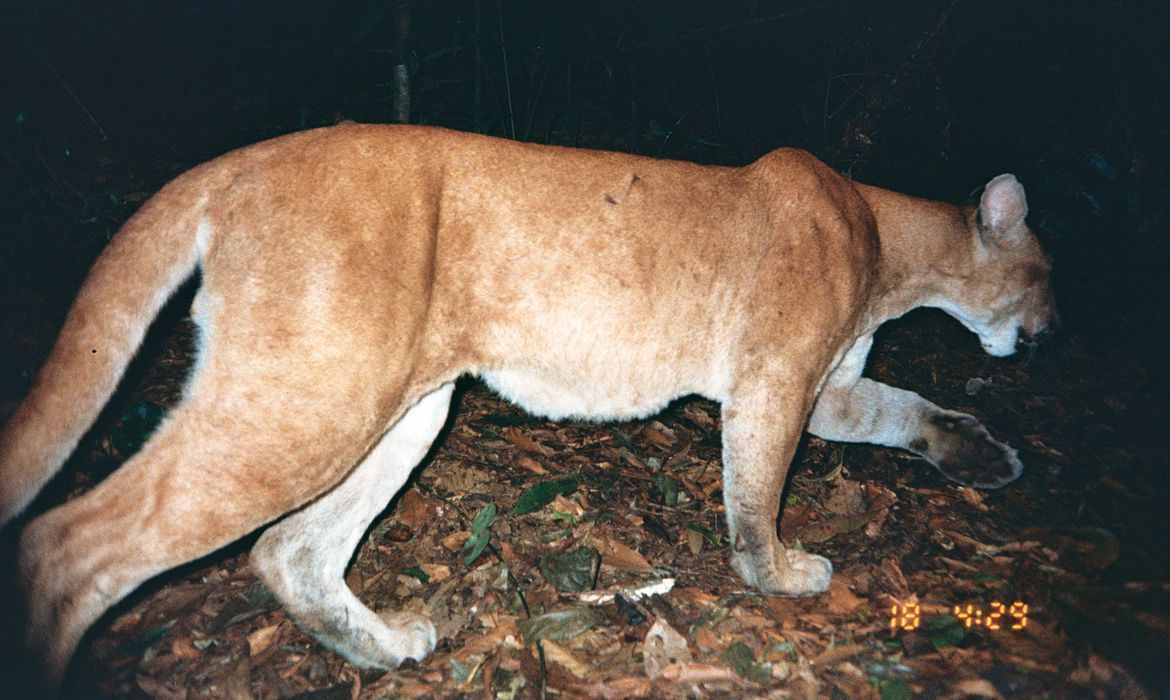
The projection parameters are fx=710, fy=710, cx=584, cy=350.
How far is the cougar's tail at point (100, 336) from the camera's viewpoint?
2297 millimetres

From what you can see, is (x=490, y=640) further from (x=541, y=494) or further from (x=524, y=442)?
(x=524, y=442)

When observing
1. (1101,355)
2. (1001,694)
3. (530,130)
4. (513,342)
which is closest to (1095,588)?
(1001,694)

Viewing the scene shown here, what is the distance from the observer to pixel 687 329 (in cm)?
306

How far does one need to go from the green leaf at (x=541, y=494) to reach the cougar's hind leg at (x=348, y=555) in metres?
0.64

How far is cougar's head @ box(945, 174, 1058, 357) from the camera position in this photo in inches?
141

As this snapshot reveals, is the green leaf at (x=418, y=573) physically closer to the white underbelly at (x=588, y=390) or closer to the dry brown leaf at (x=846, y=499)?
the white underbelly at (x=588, y=390)

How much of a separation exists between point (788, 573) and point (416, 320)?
6.31ft

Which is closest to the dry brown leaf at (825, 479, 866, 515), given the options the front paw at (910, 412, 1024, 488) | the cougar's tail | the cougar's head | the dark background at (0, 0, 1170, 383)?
the front paw at (910, 412, 1024, 488)

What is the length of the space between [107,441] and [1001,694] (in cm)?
438

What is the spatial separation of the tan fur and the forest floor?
0.79 feet

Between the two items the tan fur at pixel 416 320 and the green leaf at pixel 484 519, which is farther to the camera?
the green leaf at pixel 484 519

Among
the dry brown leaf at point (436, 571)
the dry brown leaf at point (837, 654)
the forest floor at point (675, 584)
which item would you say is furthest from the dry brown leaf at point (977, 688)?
the dry brown leaf at point (436, 571)

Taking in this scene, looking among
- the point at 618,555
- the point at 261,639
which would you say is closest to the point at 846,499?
the point at 618,555

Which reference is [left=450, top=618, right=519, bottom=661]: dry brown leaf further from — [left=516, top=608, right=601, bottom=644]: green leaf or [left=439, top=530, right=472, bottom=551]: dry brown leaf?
[left=439, top=530, right=472, bottom=551]: dry brown leaf
